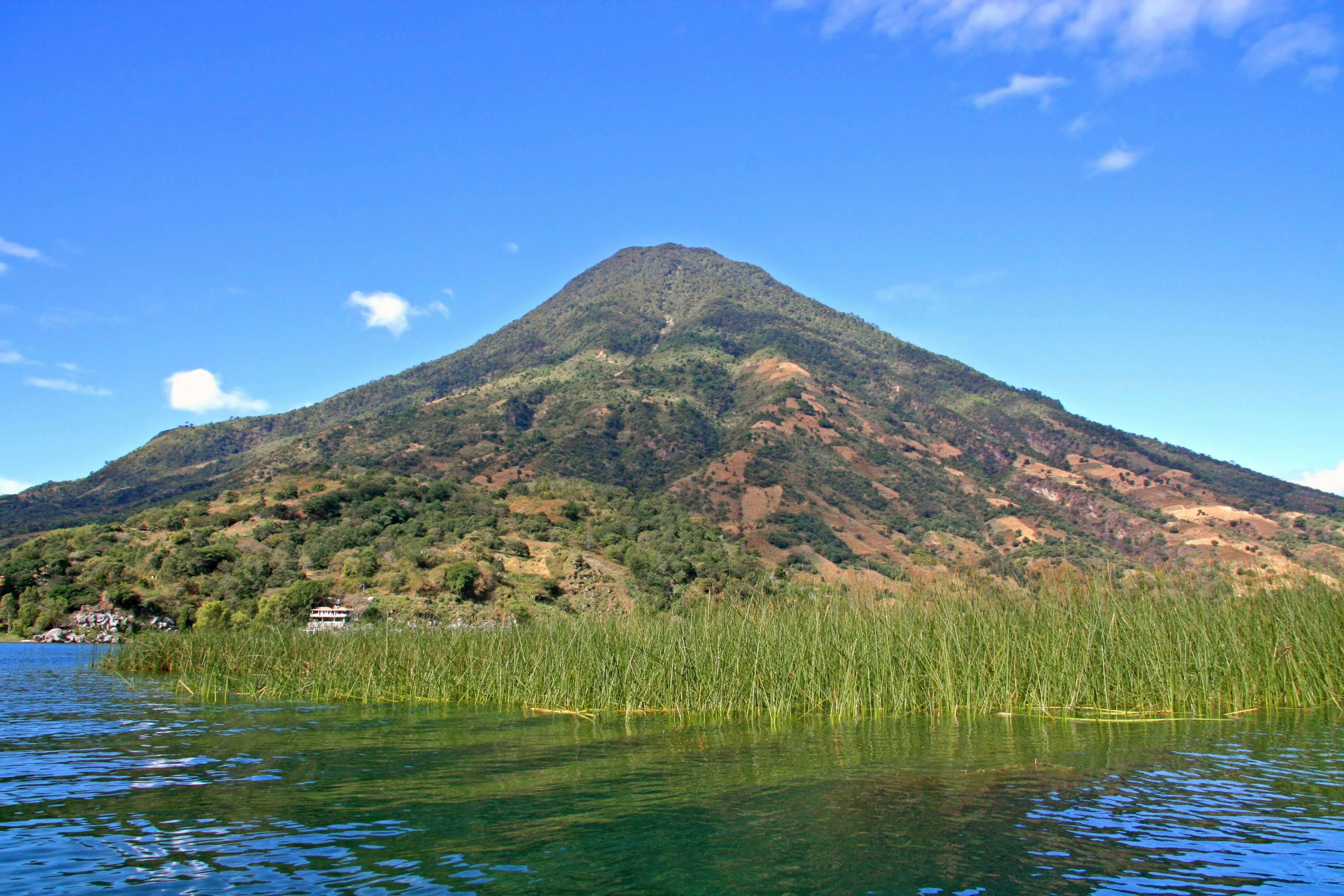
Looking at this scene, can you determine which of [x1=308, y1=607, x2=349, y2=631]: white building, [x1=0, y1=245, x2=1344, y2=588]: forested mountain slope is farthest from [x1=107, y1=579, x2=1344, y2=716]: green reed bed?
[x1=0, y1=245, x2=1344, y2=588]: forested mountain slope

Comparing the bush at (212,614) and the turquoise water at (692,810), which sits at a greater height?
the turquoise water at (692,810)

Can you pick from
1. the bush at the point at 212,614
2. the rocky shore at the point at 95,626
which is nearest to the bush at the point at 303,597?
the bush at the point at 212,614

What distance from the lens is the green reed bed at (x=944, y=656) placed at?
38.9 ft

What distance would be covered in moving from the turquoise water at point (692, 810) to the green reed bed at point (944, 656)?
698 millimetres

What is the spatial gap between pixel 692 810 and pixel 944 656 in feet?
21.3

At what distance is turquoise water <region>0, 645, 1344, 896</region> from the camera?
5.54 meters

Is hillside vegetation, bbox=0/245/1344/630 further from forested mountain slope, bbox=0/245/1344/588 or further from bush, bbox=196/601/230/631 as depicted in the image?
forested mountain slope, bbox=0/245/1344/588

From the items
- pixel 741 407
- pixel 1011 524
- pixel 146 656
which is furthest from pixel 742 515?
pixel 146 656

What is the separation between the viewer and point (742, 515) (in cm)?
11138

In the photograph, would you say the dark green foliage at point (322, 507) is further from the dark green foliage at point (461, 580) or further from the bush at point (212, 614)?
the dark green foliage at point (461, 580)

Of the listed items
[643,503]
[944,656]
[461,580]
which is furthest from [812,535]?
[944,656]

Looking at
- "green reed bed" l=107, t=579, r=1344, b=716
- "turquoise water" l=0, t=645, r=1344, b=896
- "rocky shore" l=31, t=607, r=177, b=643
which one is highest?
"green reed bed" l=107, t=579, r=1344, b=716

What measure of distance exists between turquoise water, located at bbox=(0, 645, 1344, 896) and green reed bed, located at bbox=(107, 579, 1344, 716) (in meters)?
0.70

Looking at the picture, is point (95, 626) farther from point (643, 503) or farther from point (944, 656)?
point (944, 656)
